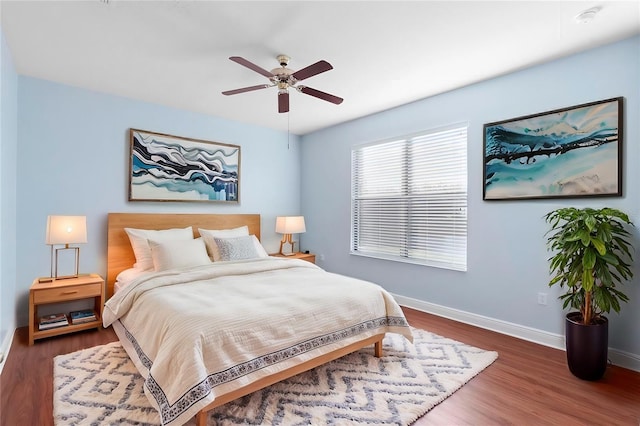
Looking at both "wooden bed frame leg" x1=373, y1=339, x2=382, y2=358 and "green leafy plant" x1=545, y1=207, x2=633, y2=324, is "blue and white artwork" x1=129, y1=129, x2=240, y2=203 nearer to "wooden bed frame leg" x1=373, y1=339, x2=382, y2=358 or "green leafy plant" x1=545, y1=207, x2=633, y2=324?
"wooden bed frame leg" x1=373, y1=339, x2=382, y2=358

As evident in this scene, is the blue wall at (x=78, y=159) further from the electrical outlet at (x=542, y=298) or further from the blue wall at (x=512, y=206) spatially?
the electrical outlet at (x=542, y=298)

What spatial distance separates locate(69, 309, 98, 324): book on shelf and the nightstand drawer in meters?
0.26

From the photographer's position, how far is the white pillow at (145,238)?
3.54 m

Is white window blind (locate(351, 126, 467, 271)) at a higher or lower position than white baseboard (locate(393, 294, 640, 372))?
higher

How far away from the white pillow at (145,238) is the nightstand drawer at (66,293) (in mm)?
455

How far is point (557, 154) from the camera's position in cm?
283

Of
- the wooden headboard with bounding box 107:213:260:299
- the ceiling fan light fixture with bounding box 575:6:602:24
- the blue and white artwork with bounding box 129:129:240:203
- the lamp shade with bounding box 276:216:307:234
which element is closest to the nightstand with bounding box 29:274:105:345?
the wooden headboard with bounding box 107:213:260:299

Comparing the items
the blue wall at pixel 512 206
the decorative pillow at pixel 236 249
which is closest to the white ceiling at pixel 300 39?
the blue wall at pixel 512 206

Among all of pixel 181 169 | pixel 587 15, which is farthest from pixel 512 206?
pixel 181 169

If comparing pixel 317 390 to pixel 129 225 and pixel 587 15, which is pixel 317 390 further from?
pixel 587 15

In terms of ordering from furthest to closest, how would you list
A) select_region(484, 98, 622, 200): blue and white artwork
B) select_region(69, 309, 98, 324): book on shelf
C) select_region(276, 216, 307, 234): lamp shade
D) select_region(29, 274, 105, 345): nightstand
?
select_region(276, 216, 307, 234): lamp shade
select_region(69, 309, 98, 324): book on shelf
select_region(29, 274, 105, 345): nightstand
select_region(484, 98, 622, 200): blue and white artwork

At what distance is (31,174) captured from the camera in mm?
3264

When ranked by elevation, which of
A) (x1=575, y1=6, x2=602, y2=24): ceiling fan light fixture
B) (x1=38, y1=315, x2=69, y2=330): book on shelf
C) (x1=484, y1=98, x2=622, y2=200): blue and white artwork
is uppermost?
(x1=575, y1=6, x2=602, y2=24): ceiling fan light fixture

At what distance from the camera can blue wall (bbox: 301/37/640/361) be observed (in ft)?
8.21
